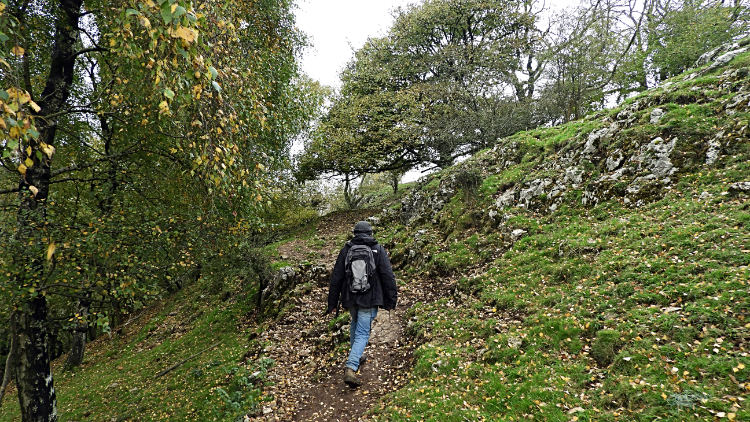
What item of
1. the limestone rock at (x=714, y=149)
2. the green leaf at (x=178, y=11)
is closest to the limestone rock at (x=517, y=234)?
the limestone rock at (x=714, y=149)

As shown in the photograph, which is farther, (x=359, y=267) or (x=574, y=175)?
(x=574, y=175)

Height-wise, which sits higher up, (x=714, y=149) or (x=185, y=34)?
(x=185, y=34)

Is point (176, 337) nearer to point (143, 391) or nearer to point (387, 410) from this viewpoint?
point (143, 391)

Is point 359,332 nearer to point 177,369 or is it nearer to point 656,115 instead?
point 177,369

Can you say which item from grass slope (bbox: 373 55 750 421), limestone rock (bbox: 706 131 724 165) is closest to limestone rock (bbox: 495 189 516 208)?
grass slope (bbox: 373 55 750 421)

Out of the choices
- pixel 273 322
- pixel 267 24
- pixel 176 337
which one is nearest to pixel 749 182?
pixel 273 322

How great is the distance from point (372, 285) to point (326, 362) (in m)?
3.33

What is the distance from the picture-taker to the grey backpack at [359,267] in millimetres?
7027

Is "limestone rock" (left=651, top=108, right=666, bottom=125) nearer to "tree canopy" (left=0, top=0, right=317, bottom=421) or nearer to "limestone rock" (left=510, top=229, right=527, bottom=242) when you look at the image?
"limestone rock" (left=510, top=229, right=527, bottom=242)

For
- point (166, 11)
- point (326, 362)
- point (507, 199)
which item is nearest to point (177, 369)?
point (326, 362)

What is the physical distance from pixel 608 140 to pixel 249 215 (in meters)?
12.9

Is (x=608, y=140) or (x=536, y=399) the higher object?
(x=608, y=140)

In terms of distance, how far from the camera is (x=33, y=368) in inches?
305

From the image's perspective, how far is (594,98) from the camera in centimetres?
2114
